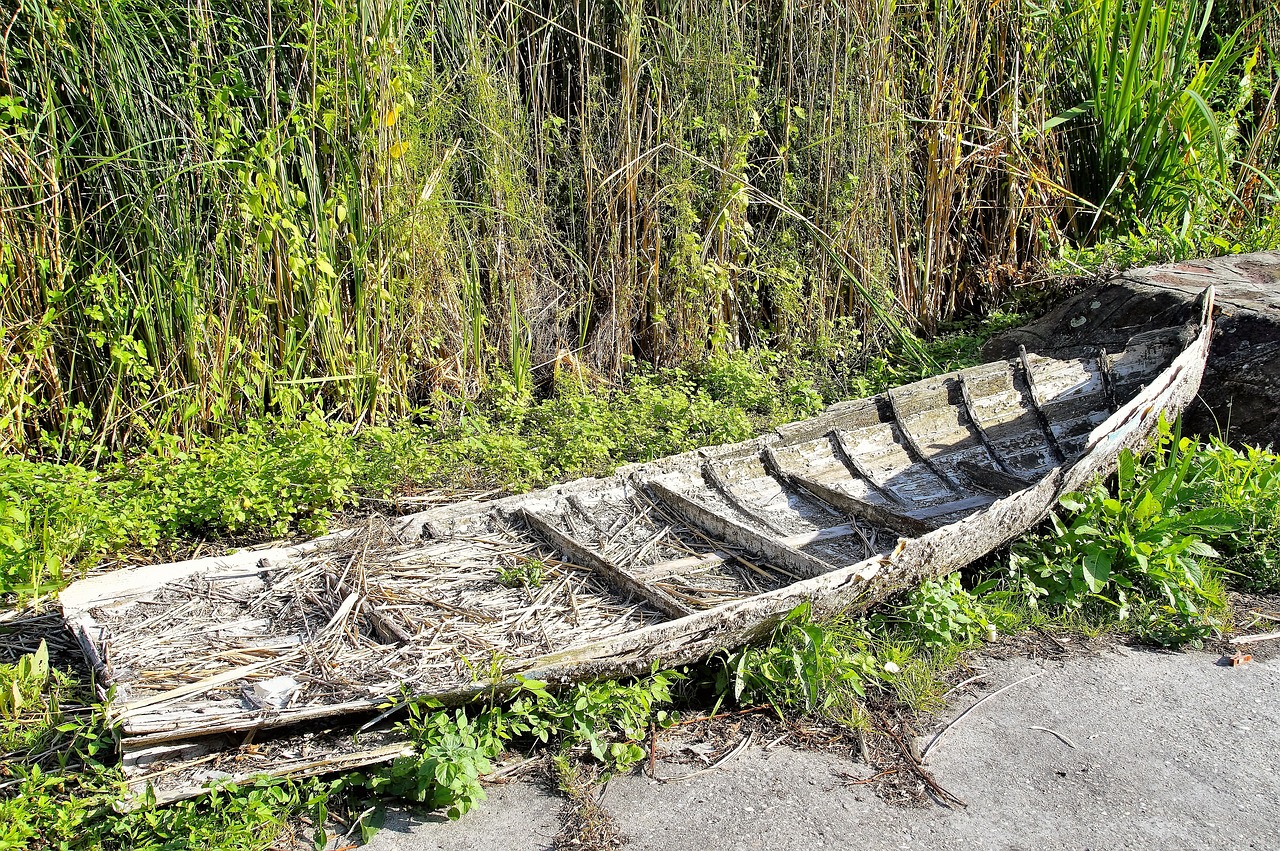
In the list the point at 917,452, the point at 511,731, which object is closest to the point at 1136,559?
the point at 917,452

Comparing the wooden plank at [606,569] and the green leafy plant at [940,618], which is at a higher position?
the wooden plank at [606,569]

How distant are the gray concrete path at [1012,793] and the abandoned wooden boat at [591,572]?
14.5 inches

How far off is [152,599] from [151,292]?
1.82m

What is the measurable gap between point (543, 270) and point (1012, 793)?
3.86 m

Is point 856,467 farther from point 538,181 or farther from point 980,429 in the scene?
point 538,181

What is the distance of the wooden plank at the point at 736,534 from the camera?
3516 mm

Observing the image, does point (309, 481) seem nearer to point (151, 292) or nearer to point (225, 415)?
point (225, 415)

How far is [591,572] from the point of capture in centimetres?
357

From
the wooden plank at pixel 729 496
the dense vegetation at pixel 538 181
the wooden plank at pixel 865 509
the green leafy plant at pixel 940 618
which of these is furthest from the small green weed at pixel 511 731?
the dense vegetation at pixel 538 181

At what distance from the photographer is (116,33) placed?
13.5 ft

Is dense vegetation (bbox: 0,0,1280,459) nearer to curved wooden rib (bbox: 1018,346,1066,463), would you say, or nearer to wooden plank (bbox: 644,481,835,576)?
curved wooden rib (bbox: 1018,346,1066,463)

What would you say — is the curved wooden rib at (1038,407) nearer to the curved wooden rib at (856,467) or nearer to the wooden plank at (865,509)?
the curved wooden rib at (856,467)

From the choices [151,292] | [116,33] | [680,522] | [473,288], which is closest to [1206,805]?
[680,522]

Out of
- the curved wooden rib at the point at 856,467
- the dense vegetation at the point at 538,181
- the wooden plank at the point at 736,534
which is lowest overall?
the curved wooden rib at the point at 856,467
